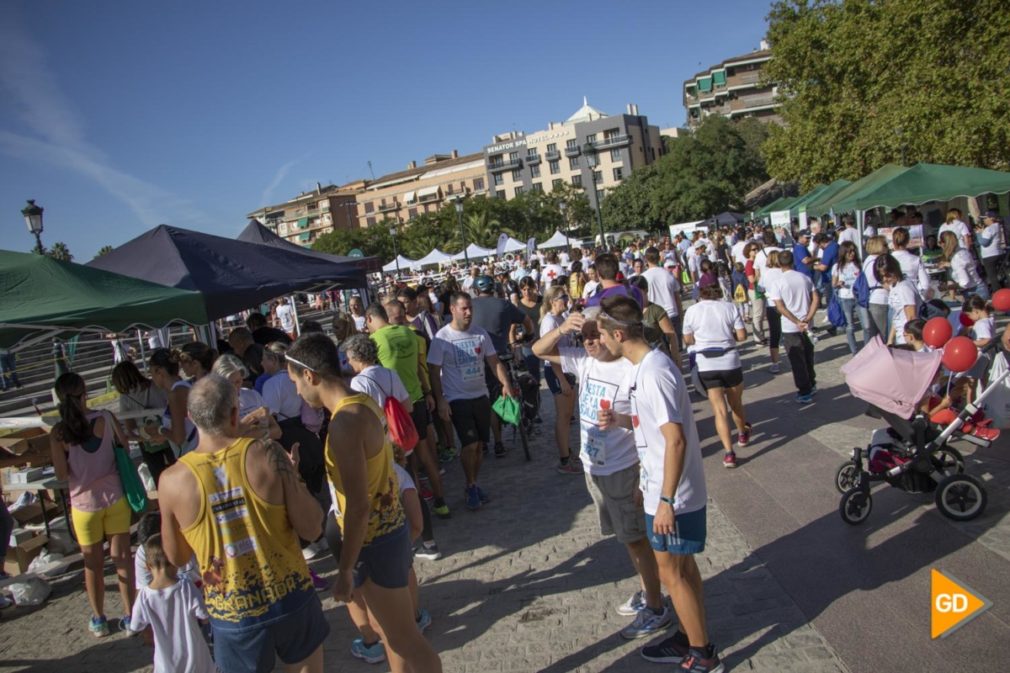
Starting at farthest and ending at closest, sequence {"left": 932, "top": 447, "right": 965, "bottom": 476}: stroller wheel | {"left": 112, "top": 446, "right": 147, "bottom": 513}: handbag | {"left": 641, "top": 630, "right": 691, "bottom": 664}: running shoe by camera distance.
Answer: {"left": 112, "top": 446, "right": 147, "bottom": 513}: handbag < {"left": 932, "top": 447, "right": 965, "bottom": 476}: stroller wheel < {"left": 641, "top": 630, "right": 691, "bottom": 664}: running shoe

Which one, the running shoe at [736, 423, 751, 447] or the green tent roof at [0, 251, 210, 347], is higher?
the green tent roof at [0, 251, 210, 347]

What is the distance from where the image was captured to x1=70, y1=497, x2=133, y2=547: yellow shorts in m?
4.69

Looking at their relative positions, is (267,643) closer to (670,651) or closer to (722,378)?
(670,651)

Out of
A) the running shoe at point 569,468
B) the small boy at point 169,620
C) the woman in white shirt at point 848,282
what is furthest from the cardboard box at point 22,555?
the woman in white shirt at point 848,282

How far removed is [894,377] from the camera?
4.65 m

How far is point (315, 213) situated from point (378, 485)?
12645 centimetres

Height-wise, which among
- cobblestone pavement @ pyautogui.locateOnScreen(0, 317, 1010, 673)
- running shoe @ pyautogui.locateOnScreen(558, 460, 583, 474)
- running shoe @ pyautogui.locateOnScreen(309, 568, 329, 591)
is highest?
running shoe @ pyautogui.locateOnScreen(558, 460, 583, 474)

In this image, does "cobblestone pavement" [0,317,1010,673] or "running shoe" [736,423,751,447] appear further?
"running shoe" [736,423,751,447]

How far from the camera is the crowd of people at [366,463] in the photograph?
8.86ft

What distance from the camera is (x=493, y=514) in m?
6.15

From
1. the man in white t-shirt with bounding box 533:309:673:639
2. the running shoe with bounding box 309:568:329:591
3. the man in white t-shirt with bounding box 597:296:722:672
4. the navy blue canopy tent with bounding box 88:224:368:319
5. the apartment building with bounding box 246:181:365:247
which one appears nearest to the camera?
the man in white t-shirt with bounding box 597:296:722:672

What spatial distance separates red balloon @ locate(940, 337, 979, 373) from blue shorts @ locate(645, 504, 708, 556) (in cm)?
261

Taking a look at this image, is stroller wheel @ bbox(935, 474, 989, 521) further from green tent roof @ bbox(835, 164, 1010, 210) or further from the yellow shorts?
green tent roof @ bbox(835, 164, 1010, 210)

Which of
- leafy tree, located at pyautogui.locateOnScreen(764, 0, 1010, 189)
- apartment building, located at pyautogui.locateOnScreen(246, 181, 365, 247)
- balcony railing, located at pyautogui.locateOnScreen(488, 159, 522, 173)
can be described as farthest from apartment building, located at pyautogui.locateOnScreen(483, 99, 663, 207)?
leafy tree, located at pyautogui.locateOnScreen(764, 0, 1010, 189)
